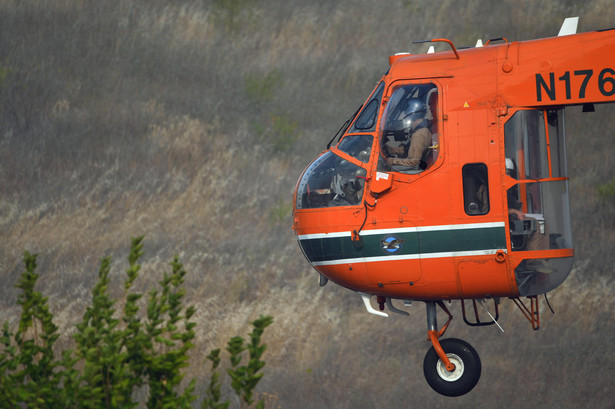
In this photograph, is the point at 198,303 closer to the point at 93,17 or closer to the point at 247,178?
the point at 247,178

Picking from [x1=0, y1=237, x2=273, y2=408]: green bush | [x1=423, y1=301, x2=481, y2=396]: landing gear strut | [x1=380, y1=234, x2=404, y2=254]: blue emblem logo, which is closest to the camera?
[x1=0, y1=237, x2=273, y2=408]: green bush

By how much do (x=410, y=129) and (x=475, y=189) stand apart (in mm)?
1150

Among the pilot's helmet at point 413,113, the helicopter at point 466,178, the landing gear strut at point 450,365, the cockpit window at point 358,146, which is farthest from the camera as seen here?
the landing gear strut at point 450,365

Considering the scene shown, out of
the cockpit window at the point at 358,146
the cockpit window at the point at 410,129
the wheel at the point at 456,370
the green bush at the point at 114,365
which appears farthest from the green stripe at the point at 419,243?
the green bush at the point at 114,365

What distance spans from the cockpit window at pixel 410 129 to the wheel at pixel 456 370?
102 inches

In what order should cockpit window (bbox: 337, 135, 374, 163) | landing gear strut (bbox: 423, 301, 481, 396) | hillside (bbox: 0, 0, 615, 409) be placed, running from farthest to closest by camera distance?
1. hillside (bbox: 0, 0, 615, 409)
2. landing gear strut (bbox: 423, 301, 481, 396)
3. cockpit window (bbox: 337, 135, 374, 163)

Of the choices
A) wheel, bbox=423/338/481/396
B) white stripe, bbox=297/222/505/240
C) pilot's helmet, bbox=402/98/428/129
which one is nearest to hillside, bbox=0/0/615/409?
wheel, bbox=423/338/481/396

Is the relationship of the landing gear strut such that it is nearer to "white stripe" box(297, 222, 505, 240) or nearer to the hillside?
Answer: "white stripe" box(297, 222, 505, 240)

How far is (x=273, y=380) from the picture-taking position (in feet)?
66.8

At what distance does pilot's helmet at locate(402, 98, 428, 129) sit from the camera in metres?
11.4

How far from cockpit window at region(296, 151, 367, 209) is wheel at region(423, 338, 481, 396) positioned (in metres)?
2.44

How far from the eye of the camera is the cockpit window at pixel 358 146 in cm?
1152

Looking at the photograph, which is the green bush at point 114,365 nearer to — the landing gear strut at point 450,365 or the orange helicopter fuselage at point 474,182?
the orange helicopter fuselage at point 474,182

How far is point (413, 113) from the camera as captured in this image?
11.5m
